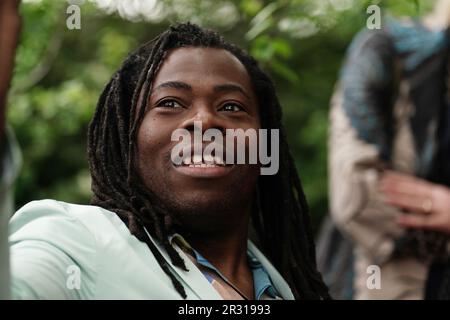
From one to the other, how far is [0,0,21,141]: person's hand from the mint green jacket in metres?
0.70

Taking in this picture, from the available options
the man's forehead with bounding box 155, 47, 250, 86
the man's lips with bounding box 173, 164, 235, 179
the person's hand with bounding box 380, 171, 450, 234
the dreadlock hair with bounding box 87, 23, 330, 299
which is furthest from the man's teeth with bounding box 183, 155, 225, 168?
the person's hand with bounding box 380, 171, 450, 234

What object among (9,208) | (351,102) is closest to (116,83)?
(9,208)

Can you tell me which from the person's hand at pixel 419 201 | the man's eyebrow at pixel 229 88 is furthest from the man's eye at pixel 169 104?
the person's hand at pixel 419 201

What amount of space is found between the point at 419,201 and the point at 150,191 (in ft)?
6.05

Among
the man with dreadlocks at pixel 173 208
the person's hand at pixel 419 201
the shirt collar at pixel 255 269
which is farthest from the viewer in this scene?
the person's hand at pixel 419 201

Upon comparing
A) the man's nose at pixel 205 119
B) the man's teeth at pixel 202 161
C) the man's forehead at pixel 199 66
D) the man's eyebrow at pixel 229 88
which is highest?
the man's forehead at pixel 199 66

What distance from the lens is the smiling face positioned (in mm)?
3277

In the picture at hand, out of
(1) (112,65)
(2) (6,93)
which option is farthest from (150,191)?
(1) (112,65)

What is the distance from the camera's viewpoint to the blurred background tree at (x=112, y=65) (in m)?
5.77

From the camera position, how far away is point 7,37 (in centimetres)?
211

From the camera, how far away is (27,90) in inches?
309

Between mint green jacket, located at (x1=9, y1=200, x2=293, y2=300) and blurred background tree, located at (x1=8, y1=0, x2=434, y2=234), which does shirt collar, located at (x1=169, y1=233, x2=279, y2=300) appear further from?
blurred background tree, located at (x1=8, y1=0, x2=434, y2=234)

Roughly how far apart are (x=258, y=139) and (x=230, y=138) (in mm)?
229

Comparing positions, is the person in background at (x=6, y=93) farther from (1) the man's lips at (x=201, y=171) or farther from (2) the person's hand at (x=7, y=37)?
(1) the man's lips at (x=201, y=171)
